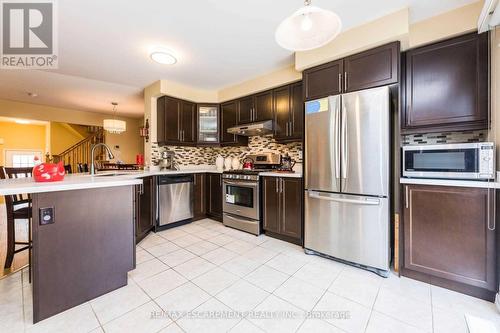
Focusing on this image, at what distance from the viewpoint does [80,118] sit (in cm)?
595

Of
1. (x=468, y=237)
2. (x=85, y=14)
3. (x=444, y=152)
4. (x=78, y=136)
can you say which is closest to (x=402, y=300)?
(x=468, y=237)

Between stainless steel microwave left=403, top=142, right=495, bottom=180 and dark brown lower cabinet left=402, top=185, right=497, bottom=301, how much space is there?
12 cm

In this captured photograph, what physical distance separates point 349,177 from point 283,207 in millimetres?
1012

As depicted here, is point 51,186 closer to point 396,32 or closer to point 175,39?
point 175,39

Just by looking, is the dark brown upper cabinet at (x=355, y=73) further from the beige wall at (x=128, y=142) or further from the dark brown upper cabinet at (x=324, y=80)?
the beige wall at (x=128, y=142)

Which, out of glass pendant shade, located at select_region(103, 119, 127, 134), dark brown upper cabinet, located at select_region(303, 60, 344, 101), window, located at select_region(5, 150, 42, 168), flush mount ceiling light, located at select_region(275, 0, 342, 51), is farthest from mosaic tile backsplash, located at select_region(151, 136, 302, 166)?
window, located at select_region(5, 150, 42, 168)

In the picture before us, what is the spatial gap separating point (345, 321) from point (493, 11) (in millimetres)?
2531

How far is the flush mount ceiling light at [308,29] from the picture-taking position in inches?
52.1

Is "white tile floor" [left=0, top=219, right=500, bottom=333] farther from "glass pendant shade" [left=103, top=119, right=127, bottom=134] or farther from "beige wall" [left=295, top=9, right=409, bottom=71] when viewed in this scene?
"glass pendant shade" [left=103, top=119, right=127, bottom=134]

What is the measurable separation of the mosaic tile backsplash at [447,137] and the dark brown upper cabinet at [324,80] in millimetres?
1007

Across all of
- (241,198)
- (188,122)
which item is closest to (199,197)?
(241,198)

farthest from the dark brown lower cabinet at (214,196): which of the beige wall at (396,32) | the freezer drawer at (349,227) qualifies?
the beige wall at (396,32)

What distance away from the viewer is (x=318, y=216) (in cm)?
240

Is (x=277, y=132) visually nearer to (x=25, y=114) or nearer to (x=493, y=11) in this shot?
(x=493, y=11)
